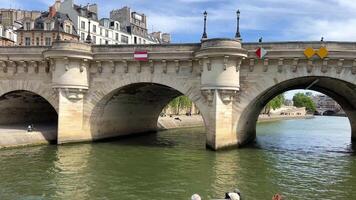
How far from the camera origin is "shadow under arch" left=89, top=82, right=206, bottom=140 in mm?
38781

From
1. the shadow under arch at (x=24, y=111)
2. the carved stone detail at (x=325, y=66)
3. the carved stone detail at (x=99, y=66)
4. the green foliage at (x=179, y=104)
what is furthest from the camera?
the green foliage at (x=179, y=104)

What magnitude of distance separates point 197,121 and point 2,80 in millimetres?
40870

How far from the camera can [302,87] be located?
42594mm

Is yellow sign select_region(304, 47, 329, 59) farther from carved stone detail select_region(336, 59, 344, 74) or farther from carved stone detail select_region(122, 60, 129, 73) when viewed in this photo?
carved stone detail select_region(122, 60, 129, 73)

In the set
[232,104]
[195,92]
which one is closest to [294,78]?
[232,104]

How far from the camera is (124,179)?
23.2 m

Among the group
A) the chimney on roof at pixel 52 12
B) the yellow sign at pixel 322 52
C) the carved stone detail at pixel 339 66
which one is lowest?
the carved stone detail at pixel 339 66

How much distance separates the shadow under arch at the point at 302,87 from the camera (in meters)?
34.4

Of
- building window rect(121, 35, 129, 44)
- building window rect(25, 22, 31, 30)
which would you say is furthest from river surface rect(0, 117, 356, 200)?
building window rect(121, 35, 129, 44)

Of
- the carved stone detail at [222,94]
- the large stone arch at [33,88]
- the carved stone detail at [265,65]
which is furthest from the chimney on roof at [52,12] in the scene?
the carved stone detail at [265,65]

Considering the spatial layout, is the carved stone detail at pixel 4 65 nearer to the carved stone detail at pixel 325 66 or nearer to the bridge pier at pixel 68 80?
the bridge pier at pixel 68 80

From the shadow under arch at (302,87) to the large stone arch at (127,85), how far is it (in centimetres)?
427

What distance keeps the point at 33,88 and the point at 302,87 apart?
26848 mm

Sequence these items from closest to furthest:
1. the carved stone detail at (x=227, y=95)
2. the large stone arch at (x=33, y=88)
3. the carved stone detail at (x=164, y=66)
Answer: the carved stone detail at (x=227, y=95), the carved stone detail at (x=164, y=66), the large stone arch at (x=33, y=88)
